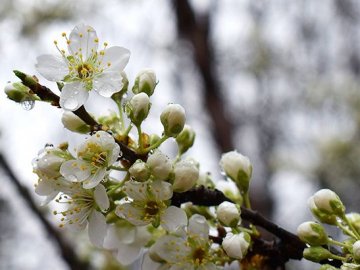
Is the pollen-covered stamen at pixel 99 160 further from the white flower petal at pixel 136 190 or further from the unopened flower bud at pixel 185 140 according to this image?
the unopened flower bud at pixel 185 140

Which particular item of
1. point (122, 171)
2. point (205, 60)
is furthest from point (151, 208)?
point (205, 60)

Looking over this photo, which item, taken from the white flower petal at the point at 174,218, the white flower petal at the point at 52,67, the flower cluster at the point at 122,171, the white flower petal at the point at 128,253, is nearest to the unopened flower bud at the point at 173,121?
the flower cluster at the point at 122,171

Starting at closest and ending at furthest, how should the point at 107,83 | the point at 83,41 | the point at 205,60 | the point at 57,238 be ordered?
the point at 107,83
the point at 83,41
the point at 57,238
the point at 205,60

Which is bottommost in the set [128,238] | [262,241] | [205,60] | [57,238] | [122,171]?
[57,238]

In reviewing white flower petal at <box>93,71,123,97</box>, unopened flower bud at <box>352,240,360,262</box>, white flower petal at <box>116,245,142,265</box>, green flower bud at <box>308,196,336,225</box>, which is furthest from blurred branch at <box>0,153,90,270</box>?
unopened flower bud at <box>352,240,360,262</box>

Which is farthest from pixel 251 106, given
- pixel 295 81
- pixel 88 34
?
pixel 88 34

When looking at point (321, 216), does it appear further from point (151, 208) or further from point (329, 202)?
point (151, 208)

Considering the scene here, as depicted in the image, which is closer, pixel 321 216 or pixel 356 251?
pixel 356 251
